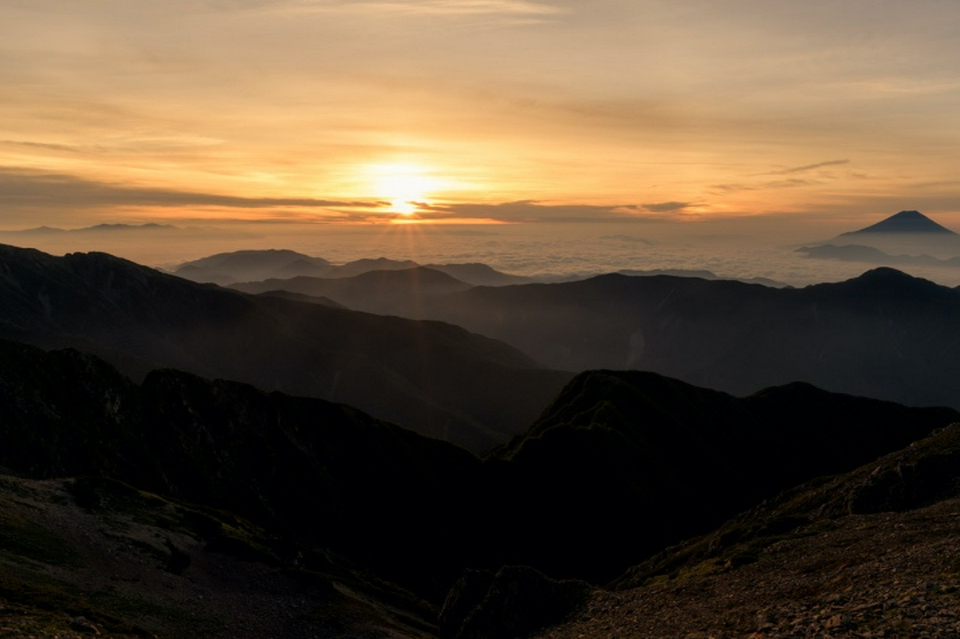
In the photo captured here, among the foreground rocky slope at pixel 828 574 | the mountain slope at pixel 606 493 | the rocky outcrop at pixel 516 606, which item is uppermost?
the foreground rocky slope at pixel 828 574

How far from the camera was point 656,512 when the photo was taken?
168m

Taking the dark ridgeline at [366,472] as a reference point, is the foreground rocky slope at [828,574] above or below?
above

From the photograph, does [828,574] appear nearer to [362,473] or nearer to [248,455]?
[248,455]

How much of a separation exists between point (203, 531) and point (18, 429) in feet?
176

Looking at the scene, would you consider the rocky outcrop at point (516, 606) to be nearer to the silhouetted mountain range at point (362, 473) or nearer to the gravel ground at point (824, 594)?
the gravel ground at point (824, 594)

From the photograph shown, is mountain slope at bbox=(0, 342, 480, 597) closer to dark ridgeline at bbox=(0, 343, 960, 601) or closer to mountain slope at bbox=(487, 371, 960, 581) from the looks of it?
dark ridgeline at bbox=(0, 343, 960, 601)

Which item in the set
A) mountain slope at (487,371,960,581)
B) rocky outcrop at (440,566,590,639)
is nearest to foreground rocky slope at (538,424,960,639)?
rocky outcrop at (440,566,590,639)

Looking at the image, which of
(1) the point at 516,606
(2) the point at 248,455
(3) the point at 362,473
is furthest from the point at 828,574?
(3) the point at 362,473

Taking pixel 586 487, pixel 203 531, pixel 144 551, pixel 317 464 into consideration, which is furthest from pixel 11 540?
pixel 586 487

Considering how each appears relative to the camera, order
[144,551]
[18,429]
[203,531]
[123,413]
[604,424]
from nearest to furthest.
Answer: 1. [144,551]
2. [203,531]
3. [18,429]
4. [123,413]
5. [604,424]

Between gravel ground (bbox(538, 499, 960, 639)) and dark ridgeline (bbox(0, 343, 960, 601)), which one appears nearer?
gravel ground (bbox(538, 499, 960, 639))

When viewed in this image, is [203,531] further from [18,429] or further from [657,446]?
[657,446]

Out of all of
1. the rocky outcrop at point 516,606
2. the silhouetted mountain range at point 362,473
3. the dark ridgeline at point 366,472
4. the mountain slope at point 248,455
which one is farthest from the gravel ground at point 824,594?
the mountain slope at point 248,455

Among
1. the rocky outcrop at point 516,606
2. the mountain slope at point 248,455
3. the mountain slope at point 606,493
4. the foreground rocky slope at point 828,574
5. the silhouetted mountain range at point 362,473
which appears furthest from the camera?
the mountain slope at point 606,493
